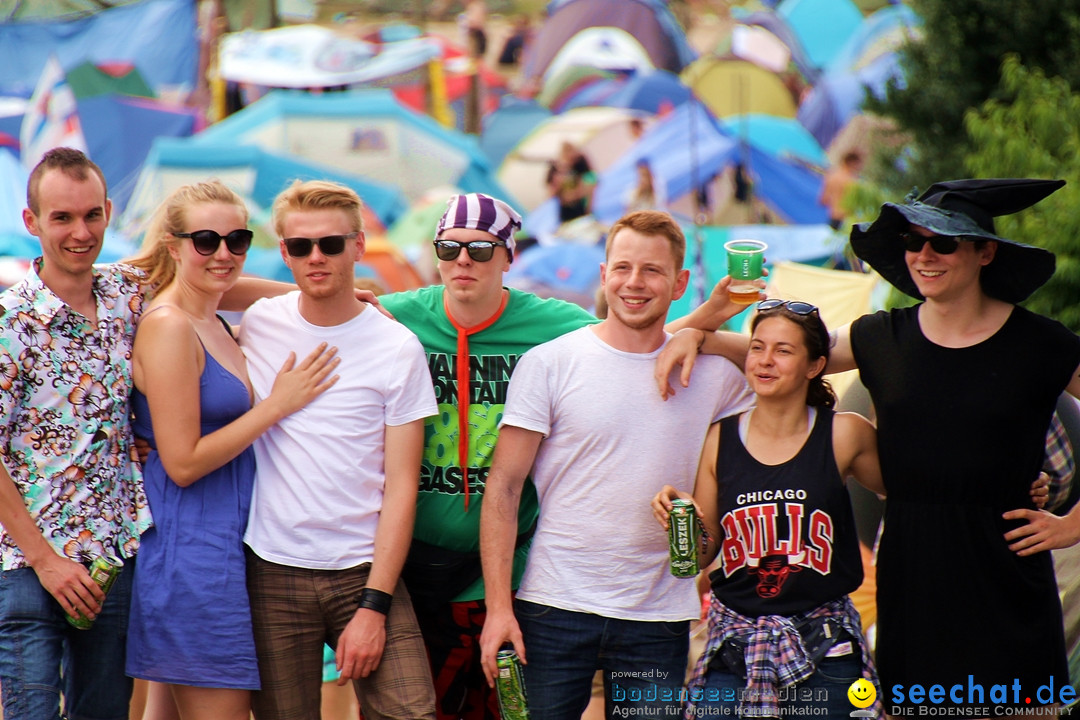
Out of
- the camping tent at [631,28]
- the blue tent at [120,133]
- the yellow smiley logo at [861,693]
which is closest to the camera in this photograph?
the yellow smiley logo at [861,693]

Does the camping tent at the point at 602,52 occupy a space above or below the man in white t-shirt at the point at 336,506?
above

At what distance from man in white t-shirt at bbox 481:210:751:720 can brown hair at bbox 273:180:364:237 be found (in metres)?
0.76

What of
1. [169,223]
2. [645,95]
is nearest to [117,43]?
[645,95]

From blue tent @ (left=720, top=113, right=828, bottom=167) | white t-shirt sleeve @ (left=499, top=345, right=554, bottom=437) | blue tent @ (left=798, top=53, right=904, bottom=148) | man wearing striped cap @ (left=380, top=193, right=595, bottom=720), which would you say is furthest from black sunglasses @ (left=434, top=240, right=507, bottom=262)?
blue tent @ (left=798, top=53, right=904, bottom=148)

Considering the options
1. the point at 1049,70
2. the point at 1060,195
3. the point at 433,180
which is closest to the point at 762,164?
the point at 433,180

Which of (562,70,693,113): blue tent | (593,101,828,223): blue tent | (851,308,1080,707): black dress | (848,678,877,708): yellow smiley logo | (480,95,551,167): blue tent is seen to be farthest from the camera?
(562,70,693,113): blue tent

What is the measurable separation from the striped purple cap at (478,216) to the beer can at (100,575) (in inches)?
56.7

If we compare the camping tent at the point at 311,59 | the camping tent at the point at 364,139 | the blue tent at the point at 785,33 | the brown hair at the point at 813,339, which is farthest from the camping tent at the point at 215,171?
the blue tent at the point at 785,33

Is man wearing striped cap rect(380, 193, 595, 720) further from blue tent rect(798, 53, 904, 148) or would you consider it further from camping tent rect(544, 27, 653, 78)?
camping tent rect(544, 27, 653, 78)

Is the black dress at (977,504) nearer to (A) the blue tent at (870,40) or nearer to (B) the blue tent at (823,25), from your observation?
(A) the blue tent at (870,40)

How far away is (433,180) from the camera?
20.7 meters

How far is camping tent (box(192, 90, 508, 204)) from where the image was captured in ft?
65.4

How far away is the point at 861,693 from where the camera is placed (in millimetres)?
3170

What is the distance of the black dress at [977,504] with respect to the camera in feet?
10.7
